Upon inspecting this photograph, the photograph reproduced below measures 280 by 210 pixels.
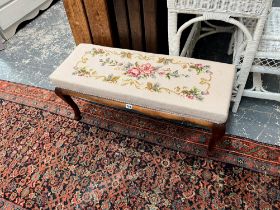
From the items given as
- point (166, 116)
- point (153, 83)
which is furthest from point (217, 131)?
point (153, 83)

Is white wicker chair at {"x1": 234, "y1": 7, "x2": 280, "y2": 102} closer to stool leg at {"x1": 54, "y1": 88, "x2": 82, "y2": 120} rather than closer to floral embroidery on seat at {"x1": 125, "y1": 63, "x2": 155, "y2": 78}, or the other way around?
floral embroidery on seat at {"x1": 125, "y1": 63, "x2": 155, "y2": 78}

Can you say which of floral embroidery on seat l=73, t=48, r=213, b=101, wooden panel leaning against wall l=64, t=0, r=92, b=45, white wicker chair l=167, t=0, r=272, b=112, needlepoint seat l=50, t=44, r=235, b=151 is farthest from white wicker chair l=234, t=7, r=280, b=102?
wooden panel leaning against wall l=64, t=0, r=92, b=45

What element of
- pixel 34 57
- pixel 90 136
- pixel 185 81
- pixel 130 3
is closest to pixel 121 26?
pixel 130 3

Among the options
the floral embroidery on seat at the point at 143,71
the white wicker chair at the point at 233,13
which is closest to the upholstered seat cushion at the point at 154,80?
the floral embroidery on seat at the point at 143,71

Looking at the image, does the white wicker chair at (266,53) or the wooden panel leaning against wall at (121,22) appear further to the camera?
the wooden panel leaning against wall at (121,22)

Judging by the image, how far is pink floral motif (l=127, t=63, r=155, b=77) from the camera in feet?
4.38

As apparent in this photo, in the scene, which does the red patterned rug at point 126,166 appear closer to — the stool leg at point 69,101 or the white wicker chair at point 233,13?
the stool leg at point 69,101

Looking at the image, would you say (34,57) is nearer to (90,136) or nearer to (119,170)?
(90,136)

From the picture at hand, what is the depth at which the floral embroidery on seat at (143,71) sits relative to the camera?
1224mm

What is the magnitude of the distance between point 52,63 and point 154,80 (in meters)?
1.27

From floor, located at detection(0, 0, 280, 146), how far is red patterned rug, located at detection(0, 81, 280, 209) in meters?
0.12

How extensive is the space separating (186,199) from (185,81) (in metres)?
0.61

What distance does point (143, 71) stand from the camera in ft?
4.42

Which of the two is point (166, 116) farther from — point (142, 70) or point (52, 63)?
point (52, 63)
